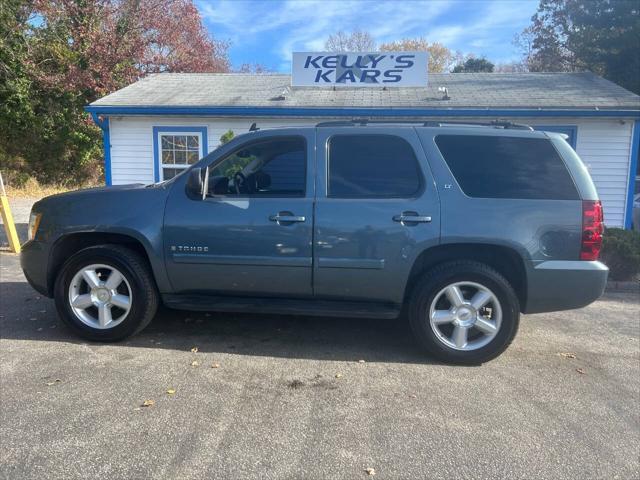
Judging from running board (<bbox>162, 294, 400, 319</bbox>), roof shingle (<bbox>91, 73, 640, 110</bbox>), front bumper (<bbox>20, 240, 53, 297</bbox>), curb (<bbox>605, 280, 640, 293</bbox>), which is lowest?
curb (<bbox>605, 280, 640, 293</bbox>)

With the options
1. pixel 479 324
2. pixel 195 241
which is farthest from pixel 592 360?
pixel 195 241

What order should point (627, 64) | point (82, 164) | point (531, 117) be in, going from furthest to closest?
1. point (82, 164)
2. point (627, 64)
3. point (531, 117)

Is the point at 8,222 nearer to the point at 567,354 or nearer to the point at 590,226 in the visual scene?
the point at 567,354

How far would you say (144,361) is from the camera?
14.1 feet

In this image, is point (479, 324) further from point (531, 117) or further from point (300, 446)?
point (531, 117)

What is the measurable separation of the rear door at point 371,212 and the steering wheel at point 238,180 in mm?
759

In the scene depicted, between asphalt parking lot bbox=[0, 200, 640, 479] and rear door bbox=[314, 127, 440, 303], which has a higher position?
rear door bbox=[314, 127, 440, 303]

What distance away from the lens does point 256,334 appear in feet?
16.5

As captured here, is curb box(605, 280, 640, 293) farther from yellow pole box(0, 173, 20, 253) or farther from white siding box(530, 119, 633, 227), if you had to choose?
yellow pole box(0, 173, 20, 253)

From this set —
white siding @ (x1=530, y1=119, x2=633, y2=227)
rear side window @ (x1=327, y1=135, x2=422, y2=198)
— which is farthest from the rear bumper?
white siding @ (x1=530, y1=119, x2=633, y2=227)

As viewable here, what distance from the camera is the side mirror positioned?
4.42 m

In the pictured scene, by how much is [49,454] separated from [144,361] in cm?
138

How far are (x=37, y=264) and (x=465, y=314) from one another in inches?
152

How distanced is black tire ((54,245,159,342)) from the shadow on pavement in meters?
0.16
